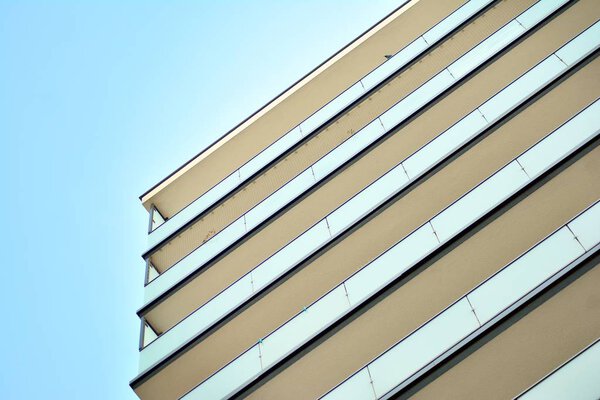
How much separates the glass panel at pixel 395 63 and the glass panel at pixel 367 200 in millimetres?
4036

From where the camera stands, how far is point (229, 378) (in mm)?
13727

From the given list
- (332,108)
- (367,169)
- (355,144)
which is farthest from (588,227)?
(332,108)

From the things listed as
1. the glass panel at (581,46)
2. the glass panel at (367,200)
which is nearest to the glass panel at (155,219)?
the glass panel at (367,200)

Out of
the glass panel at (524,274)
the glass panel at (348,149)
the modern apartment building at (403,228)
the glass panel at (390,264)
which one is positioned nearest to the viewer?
the modern apartment building at (403,228)

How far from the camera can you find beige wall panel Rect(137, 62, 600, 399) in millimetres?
12992

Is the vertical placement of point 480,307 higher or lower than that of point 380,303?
lower

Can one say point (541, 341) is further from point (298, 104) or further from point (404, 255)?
point (298, 104)

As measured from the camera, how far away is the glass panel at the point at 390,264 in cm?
1325

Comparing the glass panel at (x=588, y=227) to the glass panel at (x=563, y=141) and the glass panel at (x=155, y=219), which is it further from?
the glass panel at (x=155, y=219)

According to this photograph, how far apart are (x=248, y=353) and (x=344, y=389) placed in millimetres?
2680

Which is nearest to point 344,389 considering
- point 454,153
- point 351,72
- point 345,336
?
point 345,336

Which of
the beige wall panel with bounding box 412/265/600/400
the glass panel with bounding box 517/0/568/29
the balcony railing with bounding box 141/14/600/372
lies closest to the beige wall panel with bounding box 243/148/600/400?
the beige wall panel with bounding box 412/265/600/400

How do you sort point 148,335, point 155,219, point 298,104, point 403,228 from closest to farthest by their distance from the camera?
1. point 403,228
2. point 148,335
3. point 155,219
4. point 298,104

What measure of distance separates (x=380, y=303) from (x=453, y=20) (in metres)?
8.82
